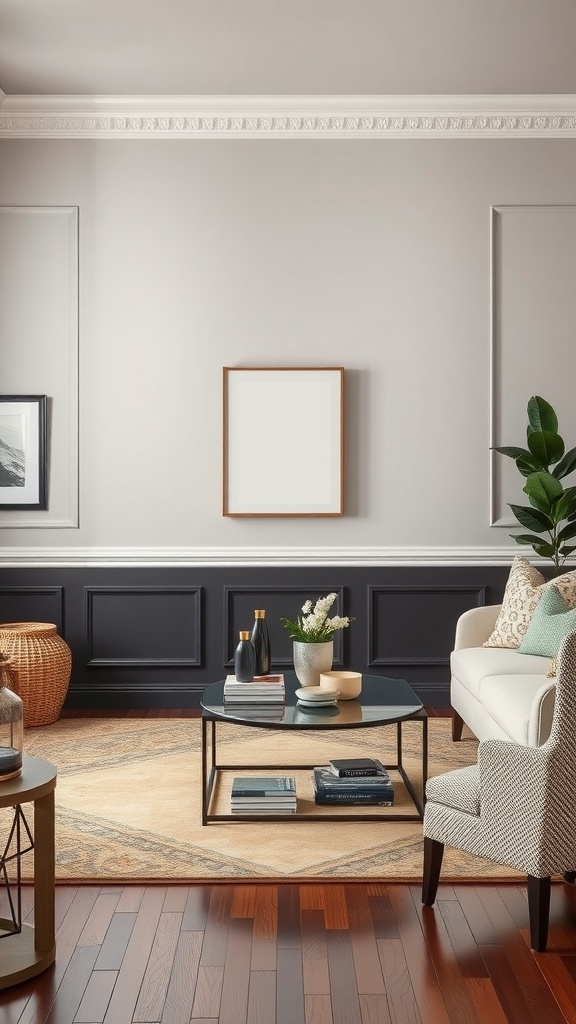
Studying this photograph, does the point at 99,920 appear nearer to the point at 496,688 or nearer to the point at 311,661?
the point at 311,661

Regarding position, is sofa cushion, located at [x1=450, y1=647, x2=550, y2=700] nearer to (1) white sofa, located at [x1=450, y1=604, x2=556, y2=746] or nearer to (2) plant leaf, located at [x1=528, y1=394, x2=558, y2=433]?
(1) white sofa, located at [x1=450, y1=604, x2=556, y2=746]

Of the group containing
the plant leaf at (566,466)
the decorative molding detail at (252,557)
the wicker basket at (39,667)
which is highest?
the plant leaf at (566,466)

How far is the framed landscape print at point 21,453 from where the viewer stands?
514 cm

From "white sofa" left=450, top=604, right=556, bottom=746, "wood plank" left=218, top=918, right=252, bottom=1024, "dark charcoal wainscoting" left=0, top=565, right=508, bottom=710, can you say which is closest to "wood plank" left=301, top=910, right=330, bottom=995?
"wood plank" left=218, top=918, right=252, bottom=1024

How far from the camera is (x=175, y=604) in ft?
17.0

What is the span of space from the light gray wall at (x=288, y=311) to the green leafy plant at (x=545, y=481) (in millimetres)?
364

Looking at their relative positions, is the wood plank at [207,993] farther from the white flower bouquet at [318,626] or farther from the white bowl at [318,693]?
the white flower bouquet at [318,626]

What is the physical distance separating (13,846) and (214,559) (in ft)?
7.44

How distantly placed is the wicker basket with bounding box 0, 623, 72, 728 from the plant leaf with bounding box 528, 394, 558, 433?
279cm

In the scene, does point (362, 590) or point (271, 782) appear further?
point (362, 590)

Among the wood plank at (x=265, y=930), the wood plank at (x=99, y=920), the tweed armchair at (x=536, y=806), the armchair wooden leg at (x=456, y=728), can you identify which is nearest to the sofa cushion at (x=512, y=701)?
the tweed armchair at (x=536, y=806)

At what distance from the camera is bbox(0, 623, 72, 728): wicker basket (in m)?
4.69

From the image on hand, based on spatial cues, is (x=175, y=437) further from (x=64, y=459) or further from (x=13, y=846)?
(x=13, y=846)

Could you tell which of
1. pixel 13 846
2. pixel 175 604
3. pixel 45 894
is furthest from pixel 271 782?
pixel 175 604
